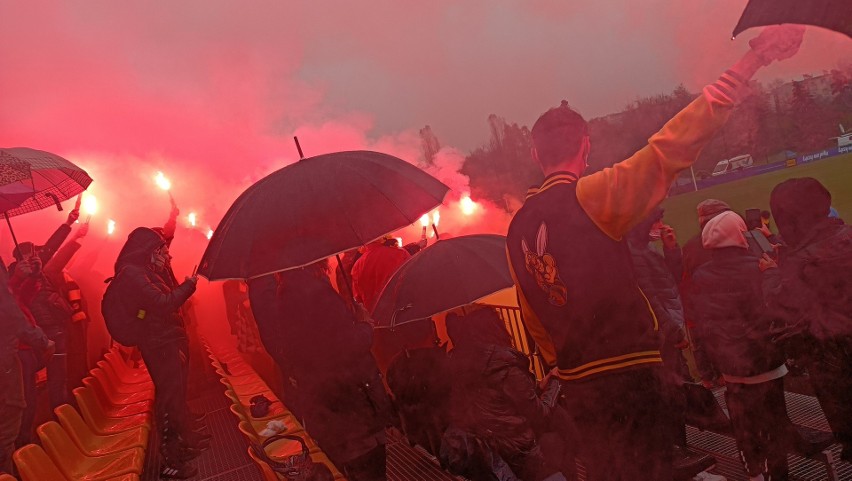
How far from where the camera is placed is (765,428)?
2.25 metres

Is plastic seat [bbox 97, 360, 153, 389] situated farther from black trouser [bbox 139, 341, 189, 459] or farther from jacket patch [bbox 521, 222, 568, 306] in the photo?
jacket patch [bbox 521, 222, 568, 306]

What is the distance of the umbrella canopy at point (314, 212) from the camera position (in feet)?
7.18

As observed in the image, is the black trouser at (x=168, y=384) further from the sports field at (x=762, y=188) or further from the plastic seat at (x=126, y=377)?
the sports field at (x=762, y=188)

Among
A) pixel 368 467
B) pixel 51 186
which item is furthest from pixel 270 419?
pixel 51 186

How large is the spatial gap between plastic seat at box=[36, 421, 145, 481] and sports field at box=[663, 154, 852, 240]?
296cm

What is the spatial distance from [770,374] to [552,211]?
1221 mm

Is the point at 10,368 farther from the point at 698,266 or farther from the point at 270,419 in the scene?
the point at 698,266

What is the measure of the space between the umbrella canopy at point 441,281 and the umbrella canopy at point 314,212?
0.57m

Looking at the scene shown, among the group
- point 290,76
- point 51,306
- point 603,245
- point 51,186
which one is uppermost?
point 290,76

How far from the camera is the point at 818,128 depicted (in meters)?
2.37

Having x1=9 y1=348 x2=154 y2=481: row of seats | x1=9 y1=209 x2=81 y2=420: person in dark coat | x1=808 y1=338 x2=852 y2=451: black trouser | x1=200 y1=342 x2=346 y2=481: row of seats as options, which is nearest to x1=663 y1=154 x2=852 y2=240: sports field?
x1=808 y1=338 x2=852 y2=451: black trouser

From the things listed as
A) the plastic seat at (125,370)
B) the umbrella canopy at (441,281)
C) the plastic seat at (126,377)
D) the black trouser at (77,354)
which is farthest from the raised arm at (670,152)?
the black trouser at (77,354)

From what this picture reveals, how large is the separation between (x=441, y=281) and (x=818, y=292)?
1.50m

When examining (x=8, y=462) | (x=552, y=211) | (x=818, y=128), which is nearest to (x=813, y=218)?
(x=818, y=128)
